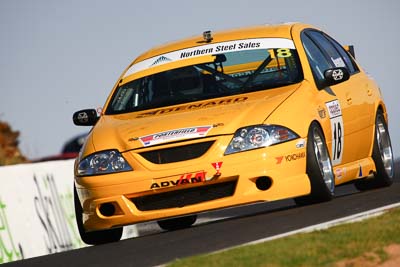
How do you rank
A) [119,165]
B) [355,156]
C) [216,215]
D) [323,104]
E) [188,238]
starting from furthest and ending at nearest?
[216,215], [355,156], [323,104], [119,165], [188,238]

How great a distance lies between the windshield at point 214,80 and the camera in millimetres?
11414

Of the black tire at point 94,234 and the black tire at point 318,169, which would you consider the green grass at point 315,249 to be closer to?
the black tire at point 318,169

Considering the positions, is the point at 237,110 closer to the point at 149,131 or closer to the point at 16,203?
the point at 149,131

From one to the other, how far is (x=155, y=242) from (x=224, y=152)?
2.91 ft

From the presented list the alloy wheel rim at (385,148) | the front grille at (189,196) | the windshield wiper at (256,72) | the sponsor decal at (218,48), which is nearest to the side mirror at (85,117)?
the sponsor decal at (218,48)

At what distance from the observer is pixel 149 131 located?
10555 millimetres

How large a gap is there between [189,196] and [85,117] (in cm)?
195

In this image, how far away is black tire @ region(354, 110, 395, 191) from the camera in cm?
1277

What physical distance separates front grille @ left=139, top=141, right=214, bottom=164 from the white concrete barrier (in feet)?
16.7

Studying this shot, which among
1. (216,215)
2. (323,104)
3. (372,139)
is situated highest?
(323,104)

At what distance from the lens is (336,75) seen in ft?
37.5

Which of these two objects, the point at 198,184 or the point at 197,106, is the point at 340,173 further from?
the point at 198,184

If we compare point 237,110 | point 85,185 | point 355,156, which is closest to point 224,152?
point 237,110

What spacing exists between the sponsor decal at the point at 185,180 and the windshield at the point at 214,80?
1.27 meters
